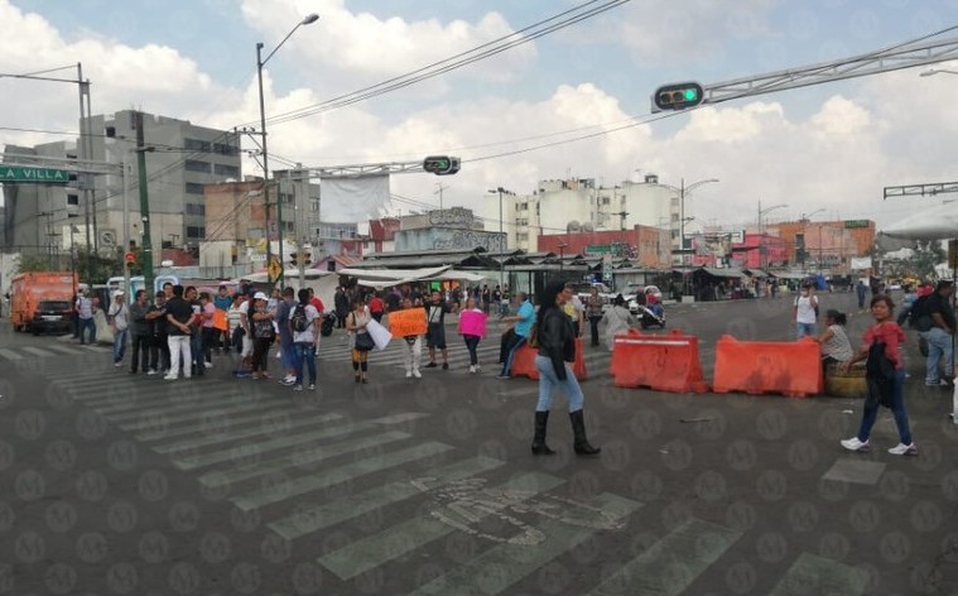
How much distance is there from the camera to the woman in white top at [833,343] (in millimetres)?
10609

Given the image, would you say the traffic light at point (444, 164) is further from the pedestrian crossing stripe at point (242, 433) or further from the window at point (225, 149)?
the window at point (225, 149)

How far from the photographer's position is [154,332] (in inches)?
565

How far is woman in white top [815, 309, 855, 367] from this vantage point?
10.6 metres

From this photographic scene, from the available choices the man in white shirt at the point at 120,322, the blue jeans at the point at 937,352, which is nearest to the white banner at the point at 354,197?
the man in white shirt at the point at 120,322

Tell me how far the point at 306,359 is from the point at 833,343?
813 centimetres

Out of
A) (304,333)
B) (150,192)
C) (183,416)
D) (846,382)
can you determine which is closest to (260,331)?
(304,333)

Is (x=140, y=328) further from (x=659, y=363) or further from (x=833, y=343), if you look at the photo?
(x=833, y=343)

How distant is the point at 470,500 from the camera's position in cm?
601

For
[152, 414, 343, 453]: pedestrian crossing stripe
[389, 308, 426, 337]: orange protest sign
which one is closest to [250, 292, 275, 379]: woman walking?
[389, 308, 426, 337]: orange protest sign

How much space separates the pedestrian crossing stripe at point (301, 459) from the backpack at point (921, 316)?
8139mm

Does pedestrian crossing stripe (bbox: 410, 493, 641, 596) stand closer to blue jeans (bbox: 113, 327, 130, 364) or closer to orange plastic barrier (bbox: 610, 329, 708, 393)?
orange plastic barrier (bbox: 610, 329, 708, 393)

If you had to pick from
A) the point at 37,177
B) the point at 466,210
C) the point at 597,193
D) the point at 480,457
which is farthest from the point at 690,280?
the point at 480,457

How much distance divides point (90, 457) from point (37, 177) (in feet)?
69.8

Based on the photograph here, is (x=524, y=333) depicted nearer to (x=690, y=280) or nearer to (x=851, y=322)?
(x=851, y=322)
